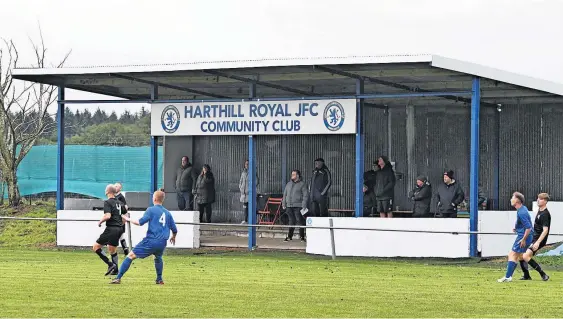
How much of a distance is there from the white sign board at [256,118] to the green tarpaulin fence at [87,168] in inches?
484

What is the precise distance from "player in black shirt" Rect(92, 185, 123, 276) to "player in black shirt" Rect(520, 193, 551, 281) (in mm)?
6460

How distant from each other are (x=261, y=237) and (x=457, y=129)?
6328 mm

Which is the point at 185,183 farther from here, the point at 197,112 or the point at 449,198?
the point at 449,198

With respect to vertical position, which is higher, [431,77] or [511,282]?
[431,77]

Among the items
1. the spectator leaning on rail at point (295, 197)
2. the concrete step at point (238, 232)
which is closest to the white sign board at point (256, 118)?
the spectator leaning on rail at point (295, 197)

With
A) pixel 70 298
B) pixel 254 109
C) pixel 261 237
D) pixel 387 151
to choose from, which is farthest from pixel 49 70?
pixel 70 298

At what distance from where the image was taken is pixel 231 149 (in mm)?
34094

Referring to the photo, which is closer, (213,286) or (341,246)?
(213,286)

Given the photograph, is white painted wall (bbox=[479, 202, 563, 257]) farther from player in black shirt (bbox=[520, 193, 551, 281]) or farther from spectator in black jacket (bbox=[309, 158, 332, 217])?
player in black shirt (bbox=[520, 193, 551, 281])

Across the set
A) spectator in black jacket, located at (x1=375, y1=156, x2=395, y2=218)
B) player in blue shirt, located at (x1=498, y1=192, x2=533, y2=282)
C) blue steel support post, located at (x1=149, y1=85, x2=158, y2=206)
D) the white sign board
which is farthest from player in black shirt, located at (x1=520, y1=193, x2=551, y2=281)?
blue steel support post, located at (x1=149, y1=85, x2=158, y2=206)

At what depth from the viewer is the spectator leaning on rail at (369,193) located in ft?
93.9

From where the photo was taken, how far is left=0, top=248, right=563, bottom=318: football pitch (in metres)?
15.2

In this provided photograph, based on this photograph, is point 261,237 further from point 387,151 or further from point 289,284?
point 289,284

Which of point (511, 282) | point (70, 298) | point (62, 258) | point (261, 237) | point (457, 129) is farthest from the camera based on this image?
point (457, 129)
